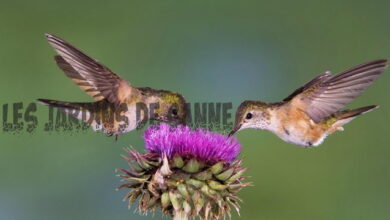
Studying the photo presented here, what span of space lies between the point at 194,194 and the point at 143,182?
0.61 ft

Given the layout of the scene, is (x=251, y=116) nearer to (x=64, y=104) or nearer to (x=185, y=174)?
(x=185, y=174)

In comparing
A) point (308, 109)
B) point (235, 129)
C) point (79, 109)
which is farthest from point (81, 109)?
point (308, 109)

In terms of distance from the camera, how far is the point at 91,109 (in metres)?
2.53

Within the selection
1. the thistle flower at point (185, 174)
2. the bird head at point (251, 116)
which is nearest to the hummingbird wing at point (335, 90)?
the bird head at point (251, 116)

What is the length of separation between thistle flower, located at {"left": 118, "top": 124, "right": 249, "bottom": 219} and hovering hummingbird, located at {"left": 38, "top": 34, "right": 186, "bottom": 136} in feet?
0.22

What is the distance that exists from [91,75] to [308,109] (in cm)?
93

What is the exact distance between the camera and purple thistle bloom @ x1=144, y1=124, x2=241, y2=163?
235 cm

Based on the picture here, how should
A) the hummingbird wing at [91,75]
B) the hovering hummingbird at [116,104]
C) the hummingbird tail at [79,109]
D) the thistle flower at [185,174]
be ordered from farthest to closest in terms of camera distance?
the hummingbird tail at [79,109] < the hovering hummingbird at [116,104] < the thistle flower at [185,174] < the hummingbird wing at [91,75]

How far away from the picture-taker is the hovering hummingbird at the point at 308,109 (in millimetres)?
2482

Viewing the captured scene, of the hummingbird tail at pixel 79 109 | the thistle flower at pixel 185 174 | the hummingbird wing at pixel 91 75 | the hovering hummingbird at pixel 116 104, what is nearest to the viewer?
the hummingbird wing at pixel 91 75

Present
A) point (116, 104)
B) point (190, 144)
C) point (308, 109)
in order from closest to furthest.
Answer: point (190, 144) < point (116, 104) < point (308, 109)

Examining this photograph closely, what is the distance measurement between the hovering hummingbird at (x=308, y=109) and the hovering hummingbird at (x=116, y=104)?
10.7 inches

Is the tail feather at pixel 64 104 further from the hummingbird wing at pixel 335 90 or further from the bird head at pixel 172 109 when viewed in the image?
the hummingbird wing at pixel 335 90

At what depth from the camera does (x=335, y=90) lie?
2557mm
